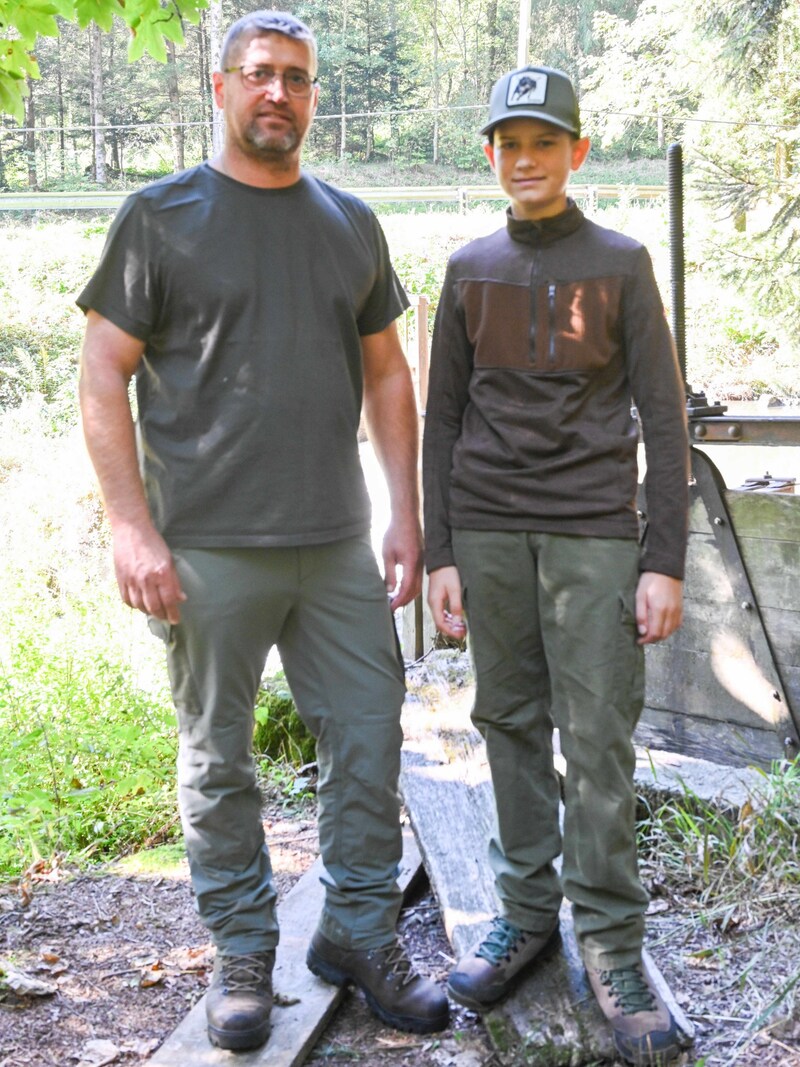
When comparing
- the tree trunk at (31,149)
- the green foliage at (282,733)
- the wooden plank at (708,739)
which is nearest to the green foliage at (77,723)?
the green foliage at (282,733)

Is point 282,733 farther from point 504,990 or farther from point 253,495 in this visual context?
point 253,495

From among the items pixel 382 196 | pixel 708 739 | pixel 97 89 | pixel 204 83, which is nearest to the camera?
pixel 708 739

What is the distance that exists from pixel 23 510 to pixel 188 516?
19.0ft

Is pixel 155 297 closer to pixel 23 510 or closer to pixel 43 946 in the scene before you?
pixel 43 946

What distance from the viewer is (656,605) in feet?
7.83

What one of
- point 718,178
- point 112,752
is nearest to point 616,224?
point 718,178

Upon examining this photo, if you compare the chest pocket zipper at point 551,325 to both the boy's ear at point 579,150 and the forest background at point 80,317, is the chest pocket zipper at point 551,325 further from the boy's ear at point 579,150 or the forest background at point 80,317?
the forest background at point 80,317

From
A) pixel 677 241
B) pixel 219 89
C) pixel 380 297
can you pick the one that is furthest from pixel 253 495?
pixel 677 241

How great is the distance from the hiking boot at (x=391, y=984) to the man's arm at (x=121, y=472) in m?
0.96

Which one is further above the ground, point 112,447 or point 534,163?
point 534,163

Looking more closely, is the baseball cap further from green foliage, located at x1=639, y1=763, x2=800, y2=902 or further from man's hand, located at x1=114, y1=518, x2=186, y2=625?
green foliage, located at x1=639, y1=763, x2=800, y2=902

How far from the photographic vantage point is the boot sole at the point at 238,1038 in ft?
7.89

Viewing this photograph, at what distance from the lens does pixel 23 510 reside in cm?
781

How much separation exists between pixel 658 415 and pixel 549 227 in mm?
489
